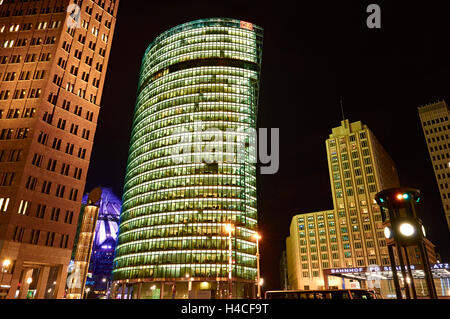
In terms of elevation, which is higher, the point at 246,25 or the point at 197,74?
the point at 246,25

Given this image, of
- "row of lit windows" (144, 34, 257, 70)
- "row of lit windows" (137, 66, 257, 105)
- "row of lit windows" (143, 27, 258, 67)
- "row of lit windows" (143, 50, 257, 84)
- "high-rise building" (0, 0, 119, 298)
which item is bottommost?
"high-rise building" (0, 0, 119, 298)

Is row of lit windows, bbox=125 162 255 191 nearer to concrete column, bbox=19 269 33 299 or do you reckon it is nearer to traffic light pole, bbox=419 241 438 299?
concrete column, bbox=19 269 33 299

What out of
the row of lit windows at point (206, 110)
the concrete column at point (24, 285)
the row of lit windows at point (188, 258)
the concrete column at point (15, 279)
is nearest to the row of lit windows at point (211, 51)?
the row of lit windows at point (206, 110)

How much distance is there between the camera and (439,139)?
464 ft

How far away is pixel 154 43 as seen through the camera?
148 metres

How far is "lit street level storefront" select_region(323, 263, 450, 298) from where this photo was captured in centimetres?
6515

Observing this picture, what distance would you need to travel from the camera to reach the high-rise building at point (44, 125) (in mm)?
50031

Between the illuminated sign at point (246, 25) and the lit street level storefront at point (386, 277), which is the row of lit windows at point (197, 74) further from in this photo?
the lit street level storefront at point (386, 277)

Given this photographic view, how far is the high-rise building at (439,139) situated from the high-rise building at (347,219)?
22212 mm

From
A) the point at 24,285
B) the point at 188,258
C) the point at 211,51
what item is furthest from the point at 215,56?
the point at 24,285

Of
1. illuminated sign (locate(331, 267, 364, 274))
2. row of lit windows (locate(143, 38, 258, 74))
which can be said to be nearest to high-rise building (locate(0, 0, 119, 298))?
row of lit windows (locate(143, 38, 258, 74))

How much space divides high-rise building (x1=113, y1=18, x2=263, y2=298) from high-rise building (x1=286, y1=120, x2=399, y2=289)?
48673mm

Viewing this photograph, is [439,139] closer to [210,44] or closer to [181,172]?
[210,44]

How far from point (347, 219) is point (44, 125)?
127962 millimetres
